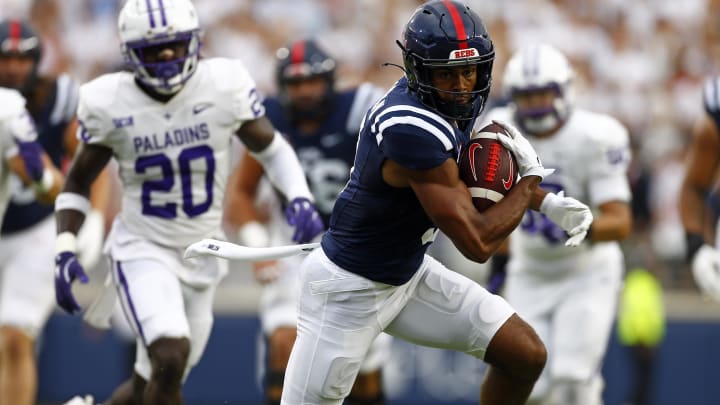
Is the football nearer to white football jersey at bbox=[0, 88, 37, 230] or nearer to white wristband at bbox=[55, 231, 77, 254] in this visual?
white wristband at bbox=[55, 231, 77, 254]

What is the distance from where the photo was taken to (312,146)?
6637 millimetres

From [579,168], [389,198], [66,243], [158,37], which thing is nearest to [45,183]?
[66,243]

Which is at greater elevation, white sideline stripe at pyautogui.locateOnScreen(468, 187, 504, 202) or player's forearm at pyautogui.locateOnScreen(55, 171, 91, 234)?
white sideline stripe at pyautogui.locateOnScreen(468, 187, 504, 202)

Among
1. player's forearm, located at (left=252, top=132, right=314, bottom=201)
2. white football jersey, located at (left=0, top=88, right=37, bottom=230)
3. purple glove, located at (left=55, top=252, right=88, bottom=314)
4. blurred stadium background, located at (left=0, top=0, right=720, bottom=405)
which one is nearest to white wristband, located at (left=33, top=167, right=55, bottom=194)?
white football jersey, located at (left=0, top=88, right=37, bottom=230)

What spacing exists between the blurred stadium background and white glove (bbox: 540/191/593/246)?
15.2ft

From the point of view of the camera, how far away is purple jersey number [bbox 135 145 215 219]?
203 inches

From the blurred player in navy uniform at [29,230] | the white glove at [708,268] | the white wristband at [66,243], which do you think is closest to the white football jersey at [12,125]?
the blurred player in navy uniform at [29,230]

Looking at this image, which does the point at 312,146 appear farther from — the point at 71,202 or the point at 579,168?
the point at 71,202

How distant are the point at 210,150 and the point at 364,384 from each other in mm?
1845

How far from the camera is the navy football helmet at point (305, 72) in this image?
21.4ft

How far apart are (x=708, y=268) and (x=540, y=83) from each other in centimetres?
115

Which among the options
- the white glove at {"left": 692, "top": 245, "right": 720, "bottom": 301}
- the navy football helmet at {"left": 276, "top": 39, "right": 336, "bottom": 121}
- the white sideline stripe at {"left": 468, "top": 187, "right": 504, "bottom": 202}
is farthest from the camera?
the navy football helmet at {"left": 276, "top": 39, "right": 336, "bottom": 121}

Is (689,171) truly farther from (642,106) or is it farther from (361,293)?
(642,106)

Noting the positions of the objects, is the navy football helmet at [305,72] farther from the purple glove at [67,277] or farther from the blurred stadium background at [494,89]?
the blurred stadium background at [494,89]
